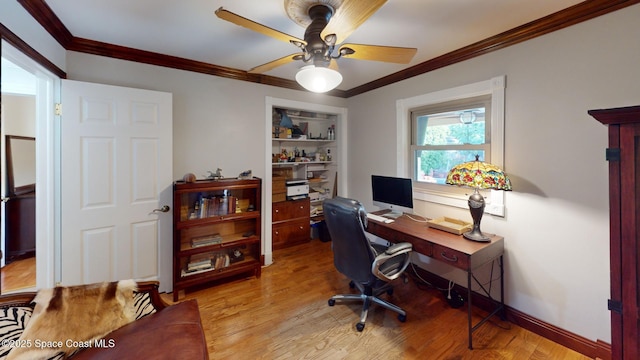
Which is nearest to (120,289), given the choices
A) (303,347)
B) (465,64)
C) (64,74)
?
(303,347)

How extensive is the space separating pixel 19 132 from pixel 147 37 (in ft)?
8.59

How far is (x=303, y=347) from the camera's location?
71.1 inches

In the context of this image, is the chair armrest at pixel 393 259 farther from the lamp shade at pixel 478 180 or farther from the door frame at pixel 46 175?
the door frame at pixel 46 175

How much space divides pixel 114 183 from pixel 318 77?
2069 millimetres

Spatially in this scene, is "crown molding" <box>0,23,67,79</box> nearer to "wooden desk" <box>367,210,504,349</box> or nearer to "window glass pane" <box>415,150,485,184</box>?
"wooden desk" <box>367,210,504,349</box>

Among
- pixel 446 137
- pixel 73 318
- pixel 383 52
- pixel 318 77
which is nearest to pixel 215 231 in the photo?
pixel 73 318

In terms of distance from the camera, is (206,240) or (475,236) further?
(206,240)

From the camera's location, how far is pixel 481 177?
187 cm

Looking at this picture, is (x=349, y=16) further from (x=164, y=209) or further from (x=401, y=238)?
(x=164, y=209)

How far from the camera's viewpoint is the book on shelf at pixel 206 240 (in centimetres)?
260

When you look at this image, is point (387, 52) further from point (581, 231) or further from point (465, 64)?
point (581, 231)

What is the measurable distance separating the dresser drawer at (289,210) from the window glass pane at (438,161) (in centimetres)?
171

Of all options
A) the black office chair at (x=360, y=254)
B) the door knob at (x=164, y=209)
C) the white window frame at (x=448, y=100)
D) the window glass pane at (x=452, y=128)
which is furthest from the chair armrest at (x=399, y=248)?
the door knob at (x=164, y=209)

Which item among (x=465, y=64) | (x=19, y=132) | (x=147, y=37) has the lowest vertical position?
(x=19, y=132)
